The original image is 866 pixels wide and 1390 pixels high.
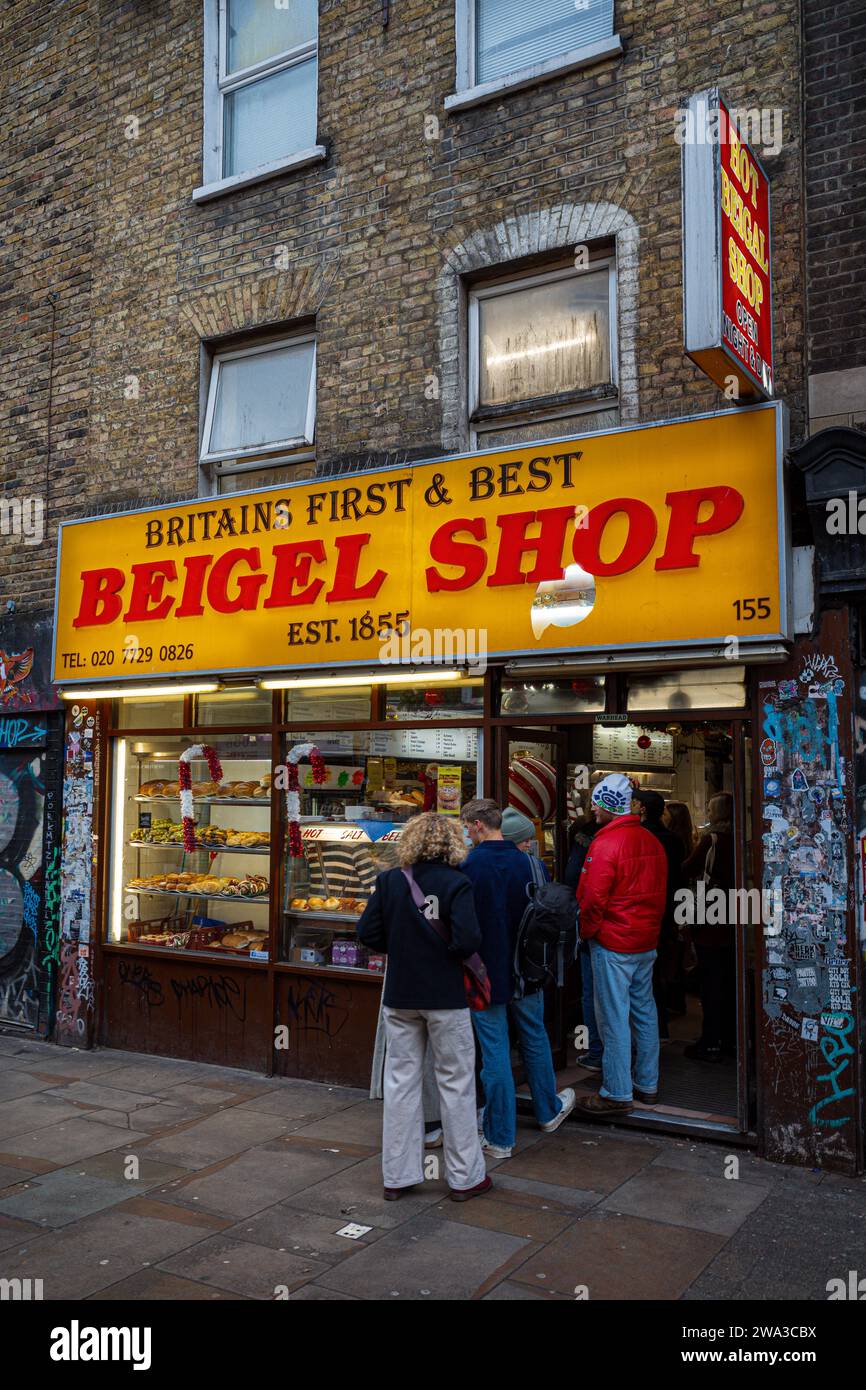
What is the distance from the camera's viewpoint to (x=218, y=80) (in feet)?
29.8

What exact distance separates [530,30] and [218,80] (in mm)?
2926

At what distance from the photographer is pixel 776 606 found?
19.4 ft

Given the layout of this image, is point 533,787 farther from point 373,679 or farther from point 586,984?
point 586,984

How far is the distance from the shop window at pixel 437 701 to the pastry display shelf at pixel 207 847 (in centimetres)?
163

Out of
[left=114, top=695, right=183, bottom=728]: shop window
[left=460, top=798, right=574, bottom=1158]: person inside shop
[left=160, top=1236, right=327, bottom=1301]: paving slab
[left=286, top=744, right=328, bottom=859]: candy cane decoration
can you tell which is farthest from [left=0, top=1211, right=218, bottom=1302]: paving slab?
[left=114, top=695, right=183, bottom=728]: shop window

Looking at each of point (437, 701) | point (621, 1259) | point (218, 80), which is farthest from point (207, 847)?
point (218, 80)

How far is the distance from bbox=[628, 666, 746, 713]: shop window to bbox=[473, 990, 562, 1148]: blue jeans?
1.98 meters

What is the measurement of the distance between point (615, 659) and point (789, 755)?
1.15 m

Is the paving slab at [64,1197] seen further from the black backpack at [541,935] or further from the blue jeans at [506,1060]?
the black backpack at [541,935]

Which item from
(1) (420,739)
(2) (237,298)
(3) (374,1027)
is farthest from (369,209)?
(3) (374,1027)

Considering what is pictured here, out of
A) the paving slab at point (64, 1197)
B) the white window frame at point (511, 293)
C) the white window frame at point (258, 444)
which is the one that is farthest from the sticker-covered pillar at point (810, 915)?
the white window frame at point (258, 444)

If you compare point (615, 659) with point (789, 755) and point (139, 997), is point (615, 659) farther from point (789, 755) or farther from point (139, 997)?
point (139, 997)

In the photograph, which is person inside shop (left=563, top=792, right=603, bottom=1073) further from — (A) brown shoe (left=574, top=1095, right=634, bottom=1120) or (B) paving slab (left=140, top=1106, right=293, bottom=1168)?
(B) paving slab (left=140, top=1106, right=293, bottom=1168)

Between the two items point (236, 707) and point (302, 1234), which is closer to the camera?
point (302, 1234)
